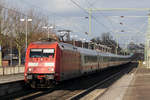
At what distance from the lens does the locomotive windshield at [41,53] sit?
18.1m

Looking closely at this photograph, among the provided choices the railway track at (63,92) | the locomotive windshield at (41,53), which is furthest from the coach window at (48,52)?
the railway track at (63,92)

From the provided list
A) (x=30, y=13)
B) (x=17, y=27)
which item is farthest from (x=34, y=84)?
(x=30, y=13)

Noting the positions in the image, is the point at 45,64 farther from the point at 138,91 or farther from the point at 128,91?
the point at 138,91

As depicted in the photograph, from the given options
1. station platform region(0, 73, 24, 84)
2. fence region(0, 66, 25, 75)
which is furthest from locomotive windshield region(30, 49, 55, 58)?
fence region(0, 66, 25, 75)

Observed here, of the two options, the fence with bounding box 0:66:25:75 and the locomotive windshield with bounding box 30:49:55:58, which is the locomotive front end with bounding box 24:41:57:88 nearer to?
the locomotive windshield with bounding box 30:49:55:58

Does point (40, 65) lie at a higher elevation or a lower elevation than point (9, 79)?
higher

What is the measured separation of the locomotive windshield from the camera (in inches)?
711

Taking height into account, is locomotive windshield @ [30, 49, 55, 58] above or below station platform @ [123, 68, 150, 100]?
above

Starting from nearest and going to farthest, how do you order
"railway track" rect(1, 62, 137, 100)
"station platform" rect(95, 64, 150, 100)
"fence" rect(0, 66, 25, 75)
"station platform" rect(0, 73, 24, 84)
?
"station platform" rect(95, 64, 150, 100) → "railway track" rect(1, 62, 137, 100) → "station platform" rect(0, 73, 24, 84) → "fence" rect(0, 66, 25, 75)

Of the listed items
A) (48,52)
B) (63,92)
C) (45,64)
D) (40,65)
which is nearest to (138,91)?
(63,92)

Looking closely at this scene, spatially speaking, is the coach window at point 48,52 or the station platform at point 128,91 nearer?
the station platform at point 128,91

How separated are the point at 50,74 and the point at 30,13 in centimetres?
3947

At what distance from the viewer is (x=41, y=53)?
18.2 meters

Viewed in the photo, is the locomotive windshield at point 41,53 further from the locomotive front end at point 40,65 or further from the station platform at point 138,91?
the station platform at point 138,91
